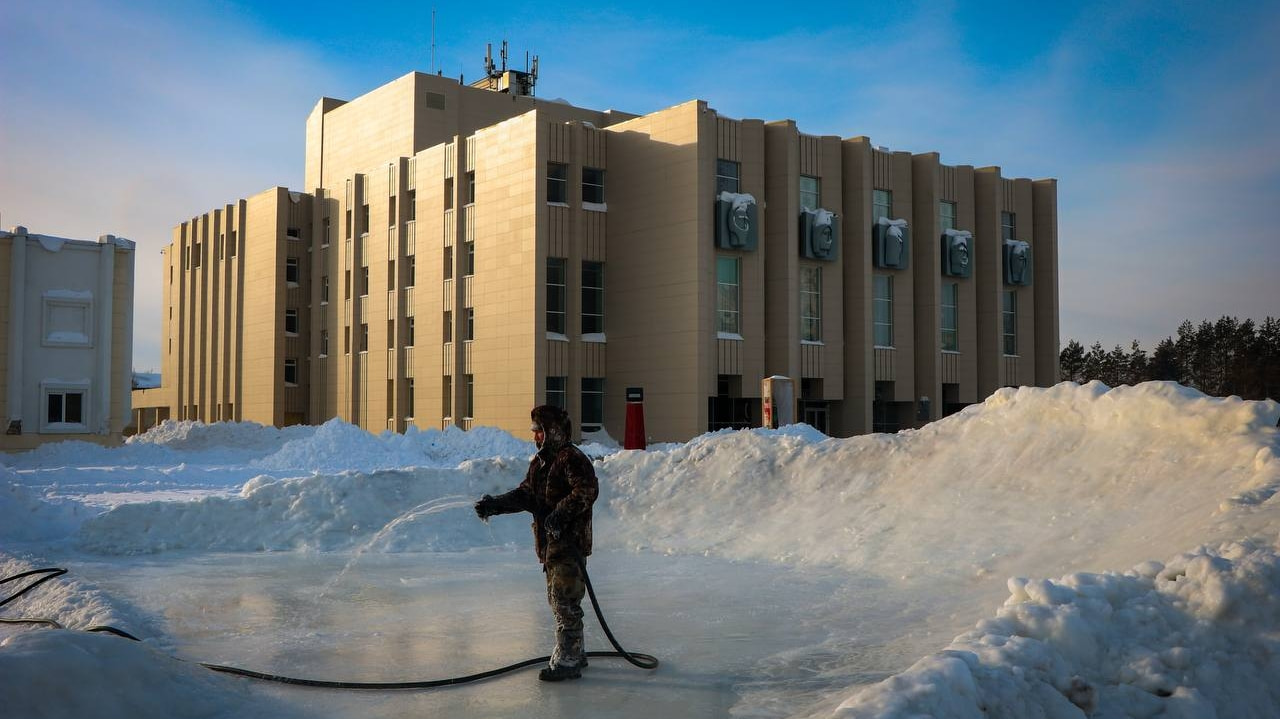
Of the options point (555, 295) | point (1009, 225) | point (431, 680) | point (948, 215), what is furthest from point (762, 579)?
point (1009, 225)

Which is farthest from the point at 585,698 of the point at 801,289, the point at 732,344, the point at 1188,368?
the point at 1188,368

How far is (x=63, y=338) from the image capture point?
38250 millimetres

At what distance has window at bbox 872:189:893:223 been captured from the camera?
44344mm

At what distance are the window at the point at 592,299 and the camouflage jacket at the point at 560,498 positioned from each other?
109ft

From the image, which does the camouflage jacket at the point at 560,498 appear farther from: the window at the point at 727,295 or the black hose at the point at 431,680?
the window at the point at 727,295

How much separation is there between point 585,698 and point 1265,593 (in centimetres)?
459

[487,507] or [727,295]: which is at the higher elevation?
[727,295]

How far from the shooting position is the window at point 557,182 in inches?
1559

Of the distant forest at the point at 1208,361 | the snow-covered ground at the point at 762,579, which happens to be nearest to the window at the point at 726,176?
the snow-covered ground at the point at 762,579

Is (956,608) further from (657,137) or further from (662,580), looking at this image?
(657,137)

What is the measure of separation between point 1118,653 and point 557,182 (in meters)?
34.9

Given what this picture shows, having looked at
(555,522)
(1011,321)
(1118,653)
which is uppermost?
(1011,321)

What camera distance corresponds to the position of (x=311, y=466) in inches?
1167

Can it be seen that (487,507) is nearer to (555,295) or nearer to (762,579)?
(762,579)
